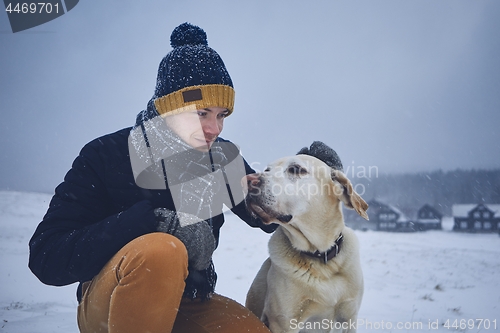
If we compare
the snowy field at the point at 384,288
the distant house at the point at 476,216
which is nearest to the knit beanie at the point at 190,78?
the snowy field at the point at 384,288

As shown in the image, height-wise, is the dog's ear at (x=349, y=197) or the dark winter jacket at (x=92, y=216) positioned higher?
the dark winter jacket at (x=92, y=216)

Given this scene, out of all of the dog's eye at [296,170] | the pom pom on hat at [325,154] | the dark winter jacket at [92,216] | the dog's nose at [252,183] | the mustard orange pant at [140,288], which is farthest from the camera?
the pom pom on hat at [325,154]

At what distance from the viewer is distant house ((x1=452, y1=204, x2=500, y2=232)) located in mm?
22500

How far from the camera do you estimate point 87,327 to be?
1923 mm

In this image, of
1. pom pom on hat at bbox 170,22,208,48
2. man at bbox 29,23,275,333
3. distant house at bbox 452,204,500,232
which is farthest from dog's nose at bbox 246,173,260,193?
distant house at bbox 452,204,500,232

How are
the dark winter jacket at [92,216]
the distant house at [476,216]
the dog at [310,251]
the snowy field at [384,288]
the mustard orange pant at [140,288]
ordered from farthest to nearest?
1. the distant house at [476,216]
2. the snowy field at [384,288]
3. the dog at [310,251]
4. the dark winter jacket at [92,216]
5. the mustard orange pant at [140,288]

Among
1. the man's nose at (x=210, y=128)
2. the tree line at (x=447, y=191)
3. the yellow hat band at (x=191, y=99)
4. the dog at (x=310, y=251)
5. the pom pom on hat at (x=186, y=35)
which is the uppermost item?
the pom pom on hat at (x=186, y=35)

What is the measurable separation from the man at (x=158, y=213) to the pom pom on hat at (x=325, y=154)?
72 cm

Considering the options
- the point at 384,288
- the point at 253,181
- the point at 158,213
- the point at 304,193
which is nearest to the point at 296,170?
the point at 304,193

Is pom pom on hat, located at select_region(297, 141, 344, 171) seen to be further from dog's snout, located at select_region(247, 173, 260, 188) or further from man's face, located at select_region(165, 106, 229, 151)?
man's face, located at select_region(165, 106, 229, 151)

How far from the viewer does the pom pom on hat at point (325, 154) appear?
294 cm

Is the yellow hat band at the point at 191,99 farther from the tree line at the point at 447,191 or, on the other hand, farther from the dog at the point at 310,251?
the tree line at the point at 447,191

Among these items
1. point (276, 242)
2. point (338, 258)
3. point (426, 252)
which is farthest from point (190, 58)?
A: point (426, 252)

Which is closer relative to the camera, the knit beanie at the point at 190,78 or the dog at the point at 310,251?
the knit beanie at the point at 190,78
